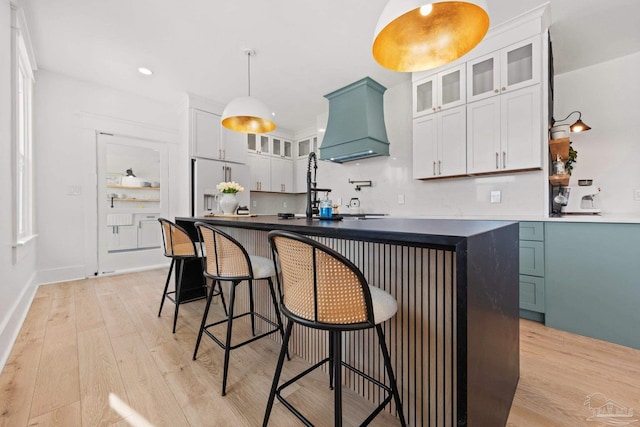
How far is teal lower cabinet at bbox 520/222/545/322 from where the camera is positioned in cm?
227

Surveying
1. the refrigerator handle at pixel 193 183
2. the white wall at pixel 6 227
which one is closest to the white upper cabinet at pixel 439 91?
the refrigerator handle at pixel 193 183

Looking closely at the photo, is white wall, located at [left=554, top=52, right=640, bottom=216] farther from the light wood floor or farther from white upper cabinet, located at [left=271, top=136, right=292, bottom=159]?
white upper cabinet, located at [left=271, top=136, right=292, bottom=159]

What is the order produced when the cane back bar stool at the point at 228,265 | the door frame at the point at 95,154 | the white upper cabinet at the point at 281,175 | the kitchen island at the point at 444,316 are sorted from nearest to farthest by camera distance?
1. the kitchen island at the point at 444,316
2. the cane back bar stool at the point at 228,265
3. the door frame at the point at 95,154
4. the white upper cabinet at the point at 281,175

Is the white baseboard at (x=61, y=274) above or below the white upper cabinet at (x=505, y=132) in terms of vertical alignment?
below

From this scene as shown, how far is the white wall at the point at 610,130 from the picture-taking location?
8.77 ft

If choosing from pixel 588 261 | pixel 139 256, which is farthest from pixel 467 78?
pixel 139 256

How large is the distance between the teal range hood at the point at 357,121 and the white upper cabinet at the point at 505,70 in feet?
3.94

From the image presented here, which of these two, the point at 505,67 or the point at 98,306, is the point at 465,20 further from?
the point at 98,306

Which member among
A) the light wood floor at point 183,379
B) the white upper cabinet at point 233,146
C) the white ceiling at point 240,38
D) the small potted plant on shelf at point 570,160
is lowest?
the light wood floor at point 183,379

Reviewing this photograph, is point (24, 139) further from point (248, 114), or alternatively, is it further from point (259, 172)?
point (259, 172)

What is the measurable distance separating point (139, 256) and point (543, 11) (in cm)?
562

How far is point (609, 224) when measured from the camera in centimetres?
197

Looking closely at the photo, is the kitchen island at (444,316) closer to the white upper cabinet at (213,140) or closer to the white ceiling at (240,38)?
the white ceiling at (240,38)

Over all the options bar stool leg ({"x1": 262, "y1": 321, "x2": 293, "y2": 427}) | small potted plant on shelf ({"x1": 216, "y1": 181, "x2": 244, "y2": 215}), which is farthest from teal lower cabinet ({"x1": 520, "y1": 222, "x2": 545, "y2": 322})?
small potted plant on shelf ({"x1": 216, "y1": 181, "x2": 244, "y2": 215})
